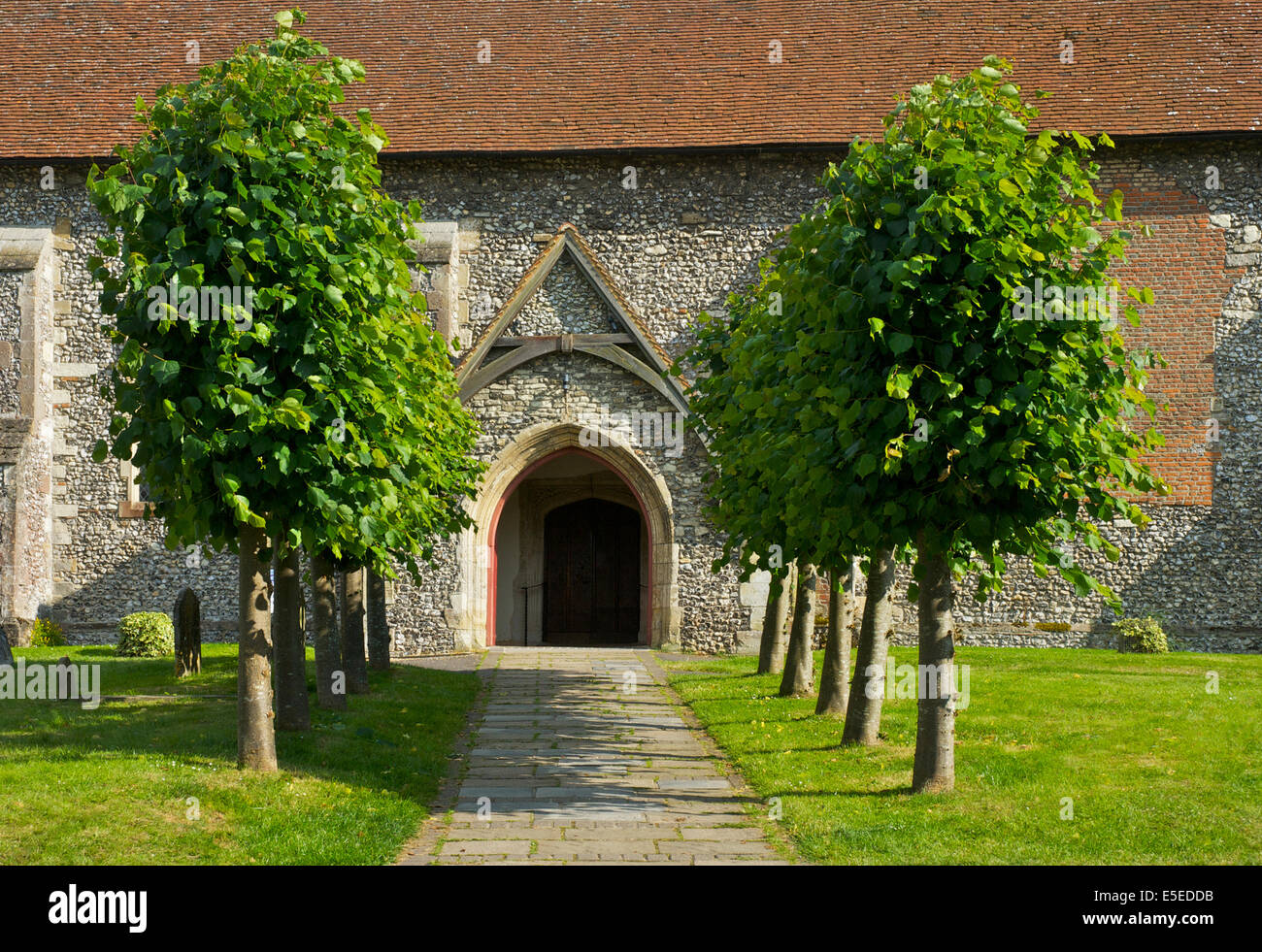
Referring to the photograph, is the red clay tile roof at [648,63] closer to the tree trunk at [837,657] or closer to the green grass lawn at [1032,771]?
the tree trunk at [837,657]

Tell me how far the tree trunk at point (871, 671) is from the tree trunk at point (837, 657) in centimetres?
Result: 125

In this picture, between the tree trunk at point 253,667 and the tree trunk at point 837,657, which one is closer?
the tree trunk at point 253,667

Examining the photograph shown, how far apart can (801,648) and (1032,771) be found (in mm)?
4417

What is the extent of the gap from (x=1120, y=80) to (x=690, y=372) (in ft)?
28.9

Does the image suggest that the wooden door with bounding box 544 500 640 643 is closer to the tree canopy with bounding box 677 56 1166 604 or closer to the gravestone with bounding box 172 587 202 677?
the gravestone with bounding box 172 587 202 677

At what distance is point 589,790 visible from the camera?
8.25 m

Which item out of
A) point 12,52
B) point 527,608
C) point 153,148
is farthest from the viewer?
point 527,608

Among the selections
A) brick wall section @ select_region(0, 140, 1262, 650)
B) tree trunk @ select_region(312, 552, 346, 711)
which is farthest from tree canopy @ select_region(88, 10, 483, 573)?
brick wall section @ select_region(0, 140, 1262, 650)

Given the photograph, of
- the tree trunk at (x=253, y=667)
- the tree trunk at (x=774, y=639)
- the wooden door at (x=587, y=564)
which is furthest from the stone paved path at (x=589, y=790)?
the wooden door at (x=587, y=564)

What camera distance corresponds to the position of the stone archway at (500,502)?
1766cm

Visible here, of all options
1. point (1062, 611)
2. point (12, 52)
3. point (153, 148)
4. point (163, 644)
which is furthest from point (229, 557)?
point (1062, 611)

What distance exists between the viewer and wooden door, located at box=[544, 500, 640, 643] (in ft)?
80.8

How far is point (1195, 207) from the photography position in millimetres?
18625

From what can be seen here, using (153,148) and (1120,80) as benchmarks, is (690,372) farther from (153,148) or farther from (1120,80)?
(153,148)
